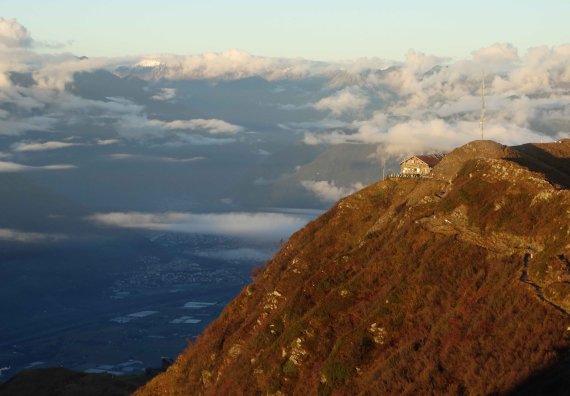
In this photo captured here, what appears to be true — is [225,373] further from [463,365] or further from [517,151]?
[517,151]

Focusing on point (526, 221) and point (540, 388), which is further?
point (526, 221)

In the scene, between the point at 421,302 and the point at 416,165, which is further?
the point at 416,165

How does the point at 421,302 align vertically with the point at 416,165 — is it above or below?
below

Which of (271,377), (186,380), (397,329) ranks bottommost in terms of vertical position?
(186,380)

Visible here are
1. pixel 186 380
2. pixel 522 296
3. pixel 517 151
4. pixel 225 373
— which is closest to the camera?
pixel 522 296

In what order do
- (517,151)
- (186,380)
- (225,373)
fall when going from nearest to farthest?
(225,373)
(186,380)
(517,151)

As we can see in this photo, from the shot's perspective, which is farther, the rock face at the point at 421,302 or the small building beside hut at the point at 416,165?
the small building beside hut at the point at 416,165

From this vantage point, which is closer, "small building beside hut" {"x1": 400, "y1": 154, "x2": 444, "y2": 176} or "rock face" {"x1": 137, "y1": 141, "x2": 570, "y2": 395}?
"rock face" {"x1": 137, "y1": 141, "x2": 570, "y2": 395}

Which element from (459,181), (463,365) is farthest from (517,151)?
(463,365)
